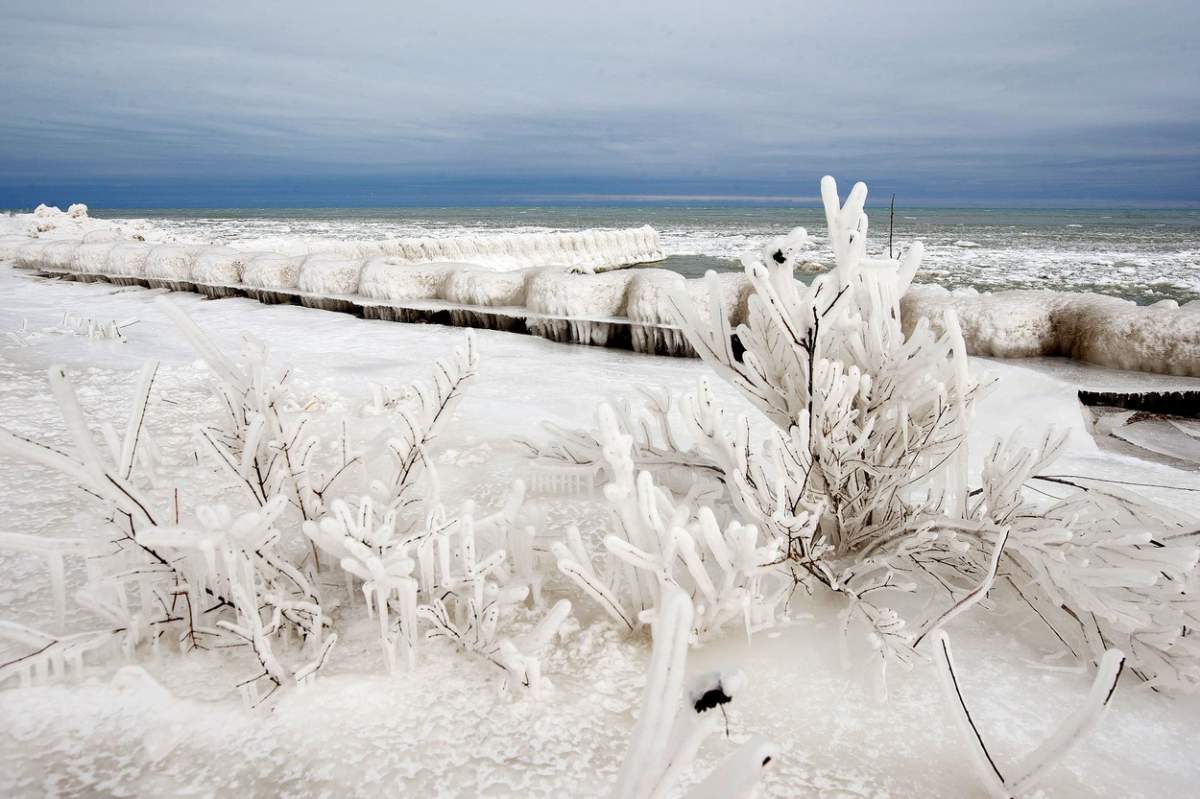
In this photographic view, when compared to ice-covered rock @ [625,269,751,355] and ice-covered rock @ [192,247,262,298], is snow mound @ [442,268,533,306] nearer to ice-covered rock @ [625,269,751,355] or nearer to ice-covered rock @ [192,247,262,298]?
ice-covered rock @ [625,269,751,355]

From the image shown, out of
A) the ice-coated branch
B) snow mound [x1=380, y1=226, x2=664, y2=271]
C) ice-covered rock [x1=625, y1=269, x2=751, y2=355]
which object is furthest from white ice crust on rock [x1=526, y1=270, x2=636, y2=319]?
snow mound [x1=380, y1=226, x2=664, y2=271]

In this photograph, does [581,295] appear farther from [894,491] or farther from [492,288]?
[894,491]

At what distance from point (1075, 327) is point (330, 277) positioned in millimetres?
6119

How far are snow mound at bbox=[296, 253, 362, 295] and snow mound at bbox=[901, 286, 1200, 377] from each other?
196 inches

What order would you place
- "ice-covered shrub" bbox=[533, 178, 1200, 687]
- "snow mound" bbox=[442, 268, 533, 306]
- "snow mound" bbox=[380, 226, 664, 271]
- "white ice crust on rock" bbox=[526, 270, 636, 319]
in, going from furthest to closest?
1. "snow mound" bbox=[380, 226, 664, 271]
2. "snow mound" bbox=[442, 268, 533, 306]
3. "white ice crust on rock" bbox=[526, 270, 636, 319]
4. "ice-covered shrub" bbox=[533, 178, 1200, 687]

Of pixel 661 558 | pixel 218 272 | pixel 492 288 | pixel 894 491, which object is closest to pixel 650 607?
pixel 661 558

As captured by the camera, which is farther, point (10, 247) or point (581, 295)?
point (10, 247)

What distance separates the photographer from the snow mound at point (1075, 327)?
3.62 m

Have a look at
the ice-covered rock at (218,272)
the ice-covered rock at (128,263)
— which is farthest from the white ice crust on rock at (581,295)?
the ice-covered rock at (128,263)

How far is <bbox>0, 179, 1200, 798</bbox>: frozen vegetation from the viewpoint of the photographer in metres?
1.06

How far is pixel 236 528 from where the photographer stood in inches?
43.1

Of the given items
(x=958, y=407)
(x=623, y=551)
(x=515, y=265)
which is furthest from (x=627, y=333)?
(x=515, y=265)

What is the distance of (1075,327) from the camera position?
402 cm

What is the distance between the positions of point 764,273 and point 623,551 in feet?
2.23
